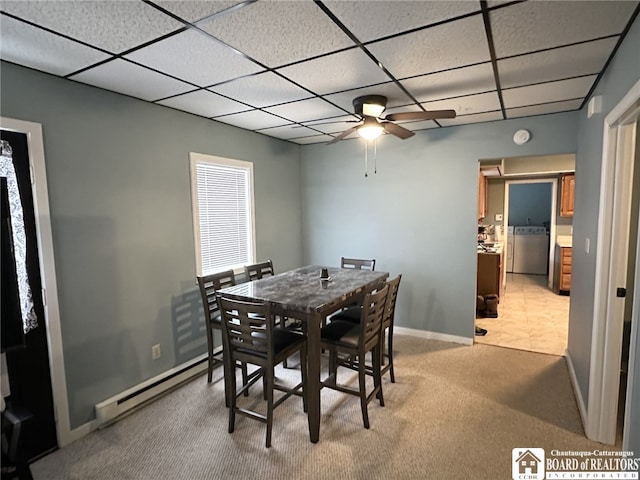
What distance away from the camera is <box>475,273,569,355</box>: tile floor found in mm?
3768

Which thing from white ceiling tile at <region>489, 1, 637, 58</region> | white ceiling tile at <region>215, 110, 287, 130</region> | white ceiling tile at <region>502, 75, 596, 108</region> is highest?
white ceiling tile at <region>215, 110, 287, 130</region>

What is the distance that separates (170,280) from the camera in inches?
117

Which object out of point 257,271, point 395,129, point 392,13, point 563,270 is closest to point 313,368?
point 257,271

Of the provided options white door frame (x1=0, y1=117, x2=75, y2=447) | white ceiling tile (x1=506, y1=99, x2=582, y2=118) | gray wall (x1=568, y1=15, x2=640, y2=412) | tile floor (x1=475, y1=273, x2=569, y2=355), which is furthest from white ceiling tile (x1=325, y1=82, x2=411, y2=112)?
tile floor (x1=475, y1=273, x2=569, y2=355)

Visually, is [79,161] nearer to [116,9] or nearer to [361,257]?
[116,9]

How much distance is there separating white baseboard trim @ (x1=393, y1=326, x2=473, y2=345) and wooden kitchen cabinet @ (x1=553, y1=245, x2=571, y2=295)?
308 cm

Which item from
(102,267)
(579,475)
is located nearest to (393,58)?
(102,267)

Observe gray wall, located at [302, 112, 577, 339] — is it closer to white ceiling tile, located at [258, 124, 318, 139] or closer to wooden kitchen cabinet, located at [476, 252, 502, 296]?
white ceiling tile, located at [258, 124, 318, 139]

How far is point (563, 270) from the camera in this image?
225 inches

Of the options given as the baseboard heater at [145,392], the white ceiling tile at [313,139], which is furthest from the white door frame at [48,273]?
the white ceiling tile at [313,139]

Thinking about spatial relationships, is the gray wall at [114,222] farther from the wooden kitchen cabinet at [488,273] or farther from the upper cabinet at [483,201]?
the upper cabinet at [483,201]

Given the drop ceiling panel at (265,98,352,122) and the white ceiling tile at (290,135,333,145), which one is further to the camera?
the white ceiling tile at (290,135,333,145)

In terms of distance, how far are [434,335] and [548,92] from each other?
265 cm

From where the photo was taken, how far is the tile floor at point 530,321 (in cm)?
377
